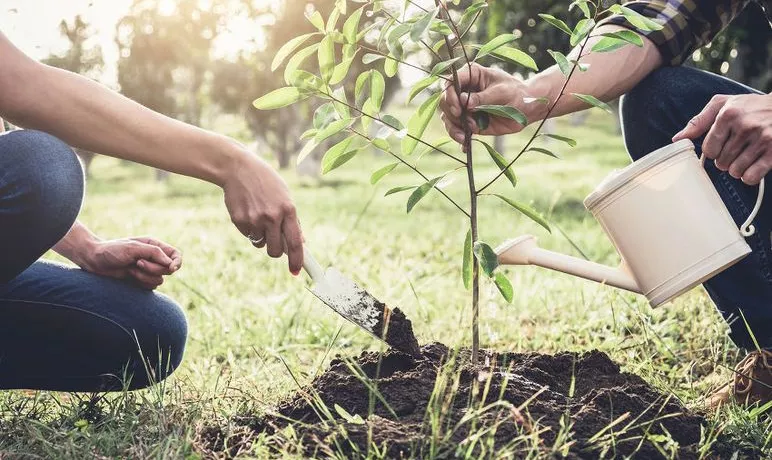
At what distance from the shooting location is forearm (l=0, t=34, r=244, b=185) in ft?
5.26

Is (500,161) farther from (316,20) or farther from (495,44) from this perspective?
(316,20)

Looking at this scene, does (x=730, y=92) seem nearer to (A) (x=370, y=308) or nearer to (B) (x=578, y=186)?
(A) (x=370, y=308)

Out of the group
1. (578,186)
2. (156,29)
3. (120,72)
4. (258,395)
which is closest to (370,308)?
(258,395)

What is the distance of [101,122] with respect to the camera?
166 centimetres

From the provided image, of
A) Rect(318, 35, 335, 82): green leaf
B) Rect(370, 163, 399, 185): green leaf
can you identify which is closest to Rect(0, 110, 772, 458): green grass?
Rect(370, 163, 399, 185): green leaf

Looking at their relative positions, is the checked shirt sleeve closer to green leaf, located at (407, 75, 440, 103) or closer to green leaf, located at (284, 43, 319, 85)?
green leaf, located at (407, 75, 440, 103)

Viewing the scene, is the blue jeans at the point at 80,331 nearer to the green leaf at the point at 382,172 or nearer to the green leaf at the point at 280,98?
the green leaf at the point at 280,98

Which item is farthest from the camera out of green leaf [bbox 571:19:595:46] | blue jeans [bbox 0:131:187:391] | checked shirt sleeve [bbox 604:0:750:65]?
checked shirt sleeve [bbox 604:0:750:65]

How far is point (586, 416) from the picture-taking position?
1.66 metres


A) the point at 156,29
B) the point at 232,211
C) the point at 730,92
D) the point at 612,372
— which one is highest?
the point at 730,92

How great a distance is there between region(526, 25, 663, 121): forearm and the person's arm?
78cm

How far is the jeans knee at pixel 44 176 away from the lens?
1.70m

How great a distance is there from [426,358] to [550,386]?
1.01ft

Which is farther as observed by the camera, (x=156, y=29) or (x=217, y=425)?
(x=156, y=29)
